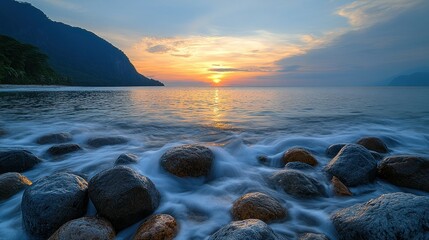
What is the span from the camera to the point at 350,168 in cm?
597

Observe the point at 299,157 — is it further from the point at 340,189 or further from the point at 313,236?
the point at 313,236

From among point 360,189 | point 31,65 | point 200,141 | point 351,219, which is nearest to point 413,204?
point 351,219

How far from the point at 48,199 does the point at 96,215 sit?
779 millimetres

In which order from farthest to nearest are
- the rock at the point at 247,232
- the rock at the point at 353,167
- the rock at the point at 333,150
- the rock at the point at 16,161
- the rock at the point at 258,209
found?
the rock at the point at 333,150 < the rock at the point at 16,161 < the rock at the point at 353,167 < the rock at the point at 258,209 < the rock at the point at 247,232

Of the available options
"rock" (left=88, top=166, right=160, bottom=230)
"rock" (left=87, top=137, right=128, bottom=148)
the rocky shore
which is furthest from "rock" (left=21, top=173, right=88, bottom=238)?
"rock" (left=87, top=137, right=128, bottom=148)

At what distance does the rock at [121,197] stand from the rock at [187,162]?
163cm

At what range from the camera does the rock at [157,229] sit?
12.2ft

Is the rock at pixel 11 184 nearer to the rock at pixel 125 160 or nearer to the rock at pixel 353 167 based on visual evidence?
the rock at pixel 125 160

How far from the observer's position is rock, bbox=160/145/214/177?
20.4 ft

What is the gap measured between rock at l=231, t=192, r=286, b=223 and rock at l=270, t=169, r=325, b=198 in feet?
2.92

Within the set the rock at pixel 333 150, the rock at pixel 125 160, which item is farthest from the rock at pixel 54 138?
the rock at pixel 333 150

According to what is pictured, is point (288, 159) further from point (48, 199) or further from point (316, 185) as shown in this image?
point (48, 199)

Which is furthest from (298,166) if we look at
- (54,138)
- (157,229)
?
(54,138)

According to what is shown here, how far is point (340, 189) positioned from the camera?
5.44 meters
